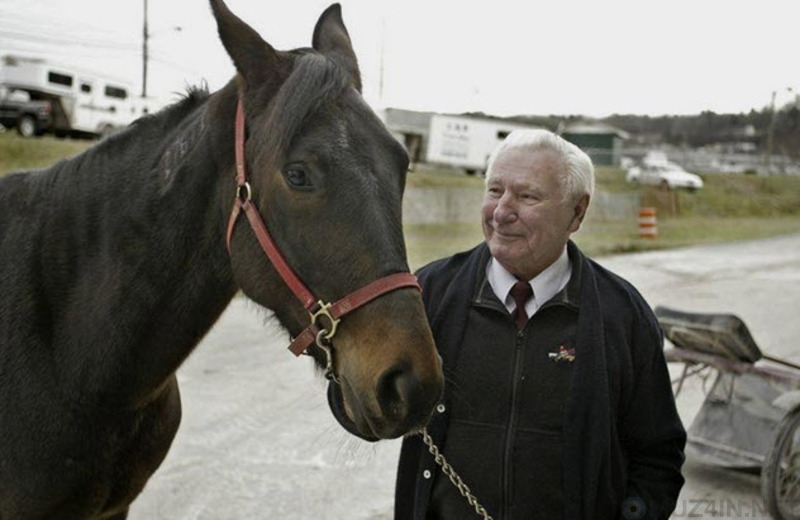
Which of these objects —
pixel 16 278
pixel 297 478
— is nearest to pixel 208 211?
pixel 16 278

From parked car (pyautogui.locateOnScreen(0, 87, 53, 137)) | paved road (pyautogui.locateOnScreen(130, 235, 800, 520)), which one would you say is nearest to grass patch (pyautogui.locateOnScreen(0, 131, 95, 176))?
parked car (pyautogui.locateOnScreen(0, 87, 53, 137))

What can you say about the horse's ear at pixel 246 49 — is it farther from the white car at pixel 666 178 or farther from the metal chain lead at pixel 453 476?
the white car at pixel 666 178

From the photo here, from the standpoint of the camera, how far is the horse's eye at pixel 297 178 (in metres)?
2.08

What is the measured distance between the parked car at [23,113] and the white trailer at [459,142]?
1789 centimetres

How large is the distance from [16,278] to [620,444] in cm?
202

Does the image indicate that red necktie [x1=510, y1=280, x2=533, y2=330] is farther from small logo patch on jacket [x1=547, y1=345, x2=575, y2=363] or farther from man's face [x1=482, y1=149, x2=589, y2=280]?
small logo patch on jacket [x1=547, y1=345, x2=575, y2=363]

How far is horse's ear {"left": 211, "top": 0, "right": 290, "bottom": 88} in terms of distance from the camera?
2195 millimetres

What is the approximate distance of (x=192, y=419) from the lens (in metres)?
5.97

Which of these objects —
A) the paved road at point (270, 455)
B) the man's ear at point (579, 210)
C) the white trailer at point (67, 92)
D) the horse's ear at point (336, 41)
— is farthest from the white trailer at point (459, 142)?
the man's ear at point (579, 210)

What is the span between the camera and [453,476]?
2.40 meters

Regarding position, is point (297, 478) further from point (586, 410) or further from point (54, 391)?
point (586, 410)

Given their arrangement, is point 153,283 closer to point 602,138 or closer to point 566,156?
point 566,156

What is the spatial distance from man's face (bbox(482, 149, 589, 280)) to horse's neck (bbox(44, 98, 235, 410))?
2.81 ft

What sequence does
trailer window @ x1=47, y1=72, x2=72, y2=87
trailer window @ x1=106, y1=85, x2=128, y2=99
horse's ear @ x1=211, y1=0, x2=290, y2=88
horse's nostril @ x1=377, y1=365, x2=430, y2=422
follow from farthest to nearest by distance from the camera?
trailer window @ x1=106, y1=85, x2=128, y2=99 < trailer window @ x1=47, y1=72, x2=72, y2=87 < horse's ear @ x1=211, y1=0, x2=290, y2=88 < horse's nostril @ x1=377, y1=365, x2=430, y2=422
